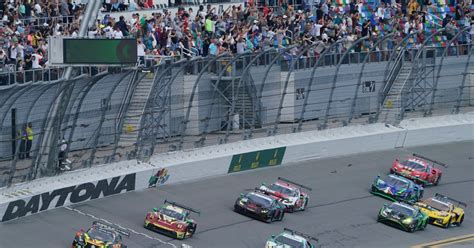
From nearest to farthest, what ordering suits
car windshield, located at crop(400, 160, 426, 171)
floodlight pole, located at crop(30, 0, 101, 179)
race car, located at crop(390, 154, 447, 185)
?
floodlight pole, located at crop(30, 0, 101, 179) → race car, located at crop(390, 154, 447, 185) → car windshield, located at crop(400, 160, 426, 171)

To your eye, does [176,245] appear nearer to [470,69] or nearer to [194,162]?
[194,162]

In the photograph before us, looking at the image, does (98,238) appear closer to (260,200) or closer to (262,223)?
(262,223)

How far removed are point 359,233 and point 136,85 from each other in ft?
Answer: 26.0

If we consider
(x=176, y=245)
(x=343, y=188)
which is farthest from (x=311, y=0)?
(x=176, y=245)

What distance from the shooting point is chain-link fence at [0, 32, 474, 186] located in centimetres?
3888

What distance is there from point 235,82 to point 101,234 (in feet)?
34.7

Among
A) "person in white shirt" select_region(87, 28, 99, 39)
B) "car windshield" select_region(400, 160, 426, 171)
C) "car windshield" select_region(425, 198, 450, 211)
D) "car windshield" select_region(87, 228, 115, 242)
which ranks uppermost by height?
A: "person in white shirt" select_region(87, 28, 99, 39)

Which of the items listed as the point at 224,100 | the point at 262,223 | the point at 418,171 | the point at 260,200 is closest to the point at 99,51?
the point at 260,200

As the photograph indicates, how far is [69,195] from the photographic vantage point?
3994 cm

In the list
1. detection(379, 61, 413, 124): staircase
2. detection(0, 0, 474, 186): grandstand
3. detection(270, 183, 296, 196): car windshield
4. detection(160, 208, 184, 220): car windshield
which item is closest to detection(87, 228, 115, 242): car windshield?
detection(160, 208, 184, 220): car windshield

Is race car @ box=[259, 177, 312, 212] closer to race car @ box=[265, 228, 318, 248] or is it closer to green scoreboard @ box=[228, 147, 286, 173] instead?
green scoreboard @ box=[228, 147, 286, 173]

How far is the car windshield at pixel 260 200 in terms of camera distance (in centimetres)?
4066

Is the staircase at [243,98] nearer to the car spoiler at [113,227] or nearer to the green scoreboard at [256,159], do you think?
the green scoreboard at [256,159]

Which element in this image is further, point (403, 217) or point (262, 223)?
point (403, 217)
